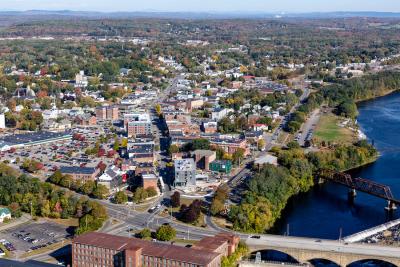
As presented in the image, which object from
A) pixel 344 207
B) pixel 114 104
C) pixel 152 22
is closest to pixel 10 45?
pixel 114 104

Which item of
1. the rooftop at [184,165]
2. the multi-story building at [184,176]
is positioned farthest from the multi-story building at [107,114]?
the multi-story building at [184,176]

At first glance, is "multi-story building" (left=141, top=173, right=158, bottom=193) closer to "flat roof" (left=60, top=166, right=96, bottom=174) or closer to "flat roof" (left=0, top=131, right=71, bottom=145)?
"flat roof" (left=60, top=166, right=96, bottom=174)

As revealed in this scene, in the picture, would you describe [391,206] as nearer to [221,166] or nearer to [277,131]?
[221,166]

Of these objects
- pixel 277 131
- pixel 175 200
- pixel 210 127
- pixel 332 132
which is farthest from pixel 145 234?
pixel 332 132

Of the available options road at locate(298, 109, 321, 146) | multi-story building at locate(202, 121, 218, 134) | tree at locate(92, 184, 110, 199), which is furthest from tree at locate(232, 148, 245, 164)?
tree at locate(92, 184, 110, 199)

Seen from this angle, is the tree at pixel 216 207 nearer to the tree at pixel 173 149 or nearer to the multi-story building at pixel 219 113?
the tree at pixel 173 149
